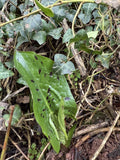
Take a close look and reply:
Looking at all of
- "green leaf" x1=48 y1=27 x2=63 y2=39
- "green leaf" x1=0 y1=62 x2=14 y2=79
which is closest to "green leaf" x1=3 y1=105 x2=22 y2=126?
"green leaf" x1=0 y1=62 x2=14 y2=79

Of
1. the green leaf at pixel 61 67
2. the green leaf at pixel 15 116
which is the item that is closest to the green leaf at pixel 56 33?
the green leaf at pixel 61 67

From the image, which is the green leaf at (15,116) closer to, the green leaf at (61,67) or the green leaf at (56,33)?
the green leaf at (61,67)

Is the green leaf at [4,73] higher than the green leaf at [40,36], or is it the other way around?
the green leaf at [40,36]

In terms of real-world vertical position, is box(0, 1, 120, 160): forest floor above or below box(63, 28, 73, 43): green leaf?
below

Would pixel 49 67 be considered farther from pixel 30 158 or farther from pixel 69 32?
pixel 30 158

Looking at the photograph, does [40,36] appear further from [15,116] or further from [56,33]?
[15,116]

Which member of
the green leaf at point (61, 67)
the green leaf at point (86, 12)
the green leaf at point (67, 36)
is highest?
the green leaf at point (86, 12)

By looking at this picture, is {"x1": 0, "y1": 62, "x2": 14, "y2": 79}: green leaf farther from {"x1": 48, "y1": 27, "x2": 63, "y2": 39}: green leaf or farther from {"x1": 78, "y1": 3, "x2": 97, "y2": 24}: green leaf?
{"x1": 78, "y1": 3, "x2": 97, "y2": 24}: green leaf

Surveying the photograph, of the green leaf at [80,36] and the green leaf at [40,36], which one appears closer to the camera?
the green leaf at [80,36]

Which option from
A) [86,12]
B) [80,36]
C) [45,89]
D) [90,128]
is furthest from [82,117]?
[86,12]
